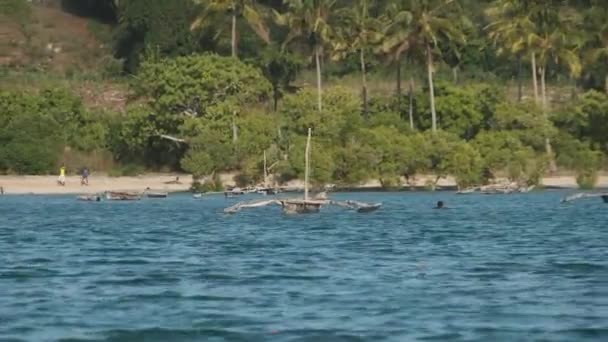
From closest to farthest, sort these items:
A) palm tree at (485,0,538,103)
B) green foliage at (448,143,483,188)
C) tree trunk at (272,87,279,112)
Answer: green foliage at (448,143,483,188) < palm tree at (485,0,538,103) < tree trunk at (272,87,279,112)

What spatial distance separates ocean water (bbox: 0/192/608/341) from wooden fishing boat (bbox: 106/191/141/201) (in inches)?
808

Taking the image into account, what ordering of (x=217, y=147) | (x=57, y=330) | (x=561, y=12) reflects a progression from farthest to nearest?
(x=561, y=12)
(x=217, y=147)
(x=57, y=330)

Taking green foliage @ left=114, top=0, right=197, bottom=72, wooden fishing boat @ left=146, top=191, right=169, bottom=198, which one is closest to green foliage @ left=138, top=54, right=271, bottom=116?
wooden fishing boat @ left=146, top=191, right=169, bottom=198

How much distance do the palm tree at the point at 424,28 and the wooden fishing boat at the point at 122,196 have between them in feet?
62.4

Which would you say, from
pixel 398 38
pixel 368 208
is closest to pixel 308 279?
pixel 368 208

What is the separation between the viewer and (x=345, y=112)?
342ft

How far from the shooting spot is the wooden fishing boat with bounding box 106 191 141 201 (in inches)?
3809

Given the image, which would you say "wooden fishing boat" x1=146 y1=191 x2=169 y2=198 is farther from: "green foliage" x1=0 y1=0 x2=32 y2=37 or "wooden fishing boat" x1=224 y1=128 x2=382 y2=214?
"green foliage" x1=0 y1=0 x2=32 y2=37

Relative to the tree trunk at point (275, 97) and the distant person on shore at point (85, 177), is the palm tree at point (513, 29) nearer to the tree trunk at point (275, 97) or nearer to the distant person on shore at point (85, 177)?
the tree trunk at point (275, 97)

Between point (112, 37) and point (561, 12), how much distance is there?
41.6 metres

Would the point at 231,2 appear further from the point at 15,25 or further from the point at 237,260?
the point at 237,260

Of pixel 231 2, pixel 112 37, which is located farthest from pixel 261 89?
pixel 112 37

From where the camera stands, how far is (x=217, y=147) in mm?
98000

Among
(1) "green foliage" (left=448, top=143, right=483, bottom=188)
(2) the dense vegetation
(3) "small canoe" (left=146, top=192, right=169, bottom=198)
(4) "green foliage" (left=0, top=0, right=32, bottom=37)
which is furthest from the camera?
(4) "green foliage" (left=0, top=0, right=32, bottom=37)
